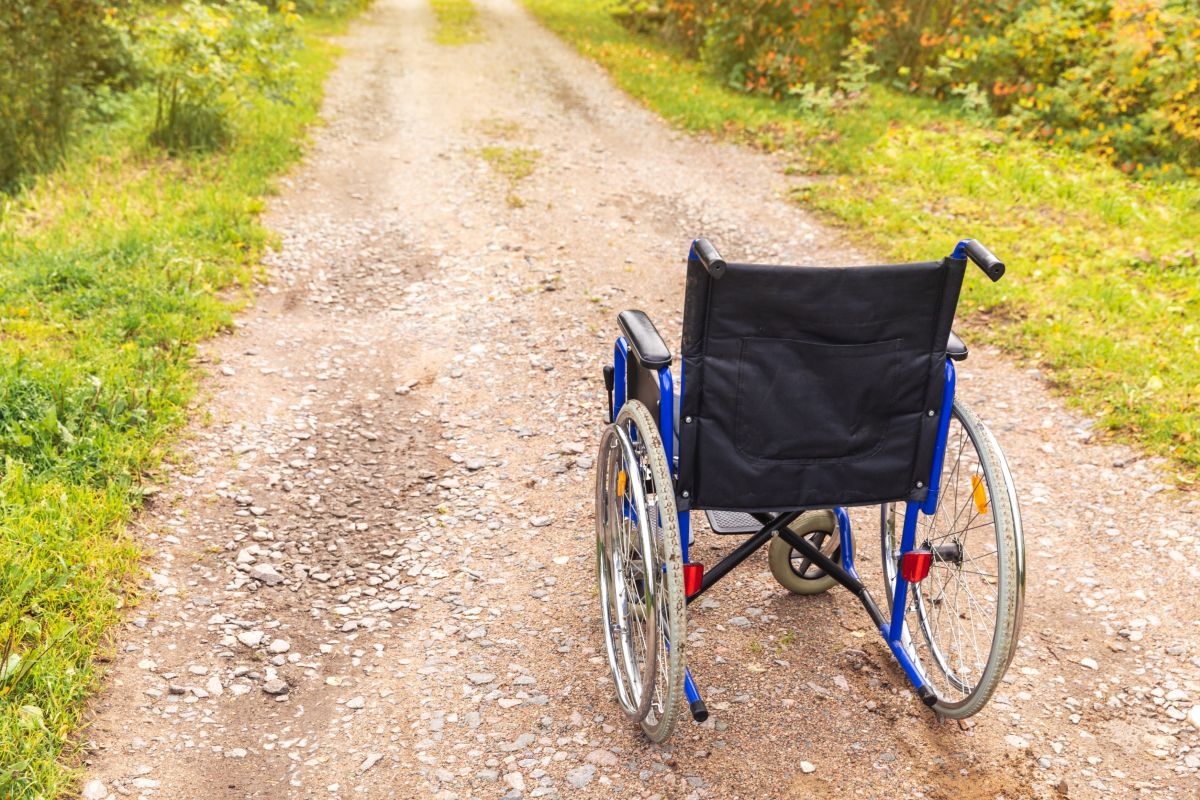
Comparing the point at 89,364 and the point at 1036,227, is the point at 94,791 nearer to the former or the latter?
the point at 89,364

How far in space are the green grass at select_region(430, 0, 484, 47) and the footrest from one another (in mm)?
15226

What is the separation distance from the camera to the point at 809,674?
11.2 ft

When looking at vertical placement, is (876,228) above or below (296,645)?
above

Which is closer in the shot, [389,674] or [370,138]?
[389,674]

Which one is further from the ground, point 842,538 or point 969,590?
point 842,538

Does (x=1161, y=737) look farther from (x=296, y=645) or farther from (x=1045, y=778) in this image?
(x=296, y=645)

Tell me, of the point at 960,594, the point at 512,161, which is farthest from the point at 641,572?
the point at 512,161

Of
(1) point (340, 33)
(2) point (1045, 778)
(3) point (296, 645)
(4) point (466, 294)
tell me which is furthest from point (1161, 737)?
(1) point (340, 33)

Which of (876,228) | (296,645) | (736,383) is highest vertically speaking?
(736,383)

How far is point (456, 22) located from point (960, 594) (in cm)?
1827

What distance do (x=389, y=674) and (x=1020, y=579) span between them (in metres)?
2.26

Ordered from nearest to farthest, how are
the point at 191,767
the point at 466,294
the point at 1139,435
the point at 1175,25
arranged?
1. the point at 191,767
2. the point at 1139,435
3. the point at 466,294
4. the point at 1175,25

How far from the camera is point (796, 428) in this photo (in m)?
2.87

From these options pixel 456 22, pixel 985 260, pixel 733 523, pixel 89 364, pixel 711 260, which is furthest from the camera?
pixel 456 22
